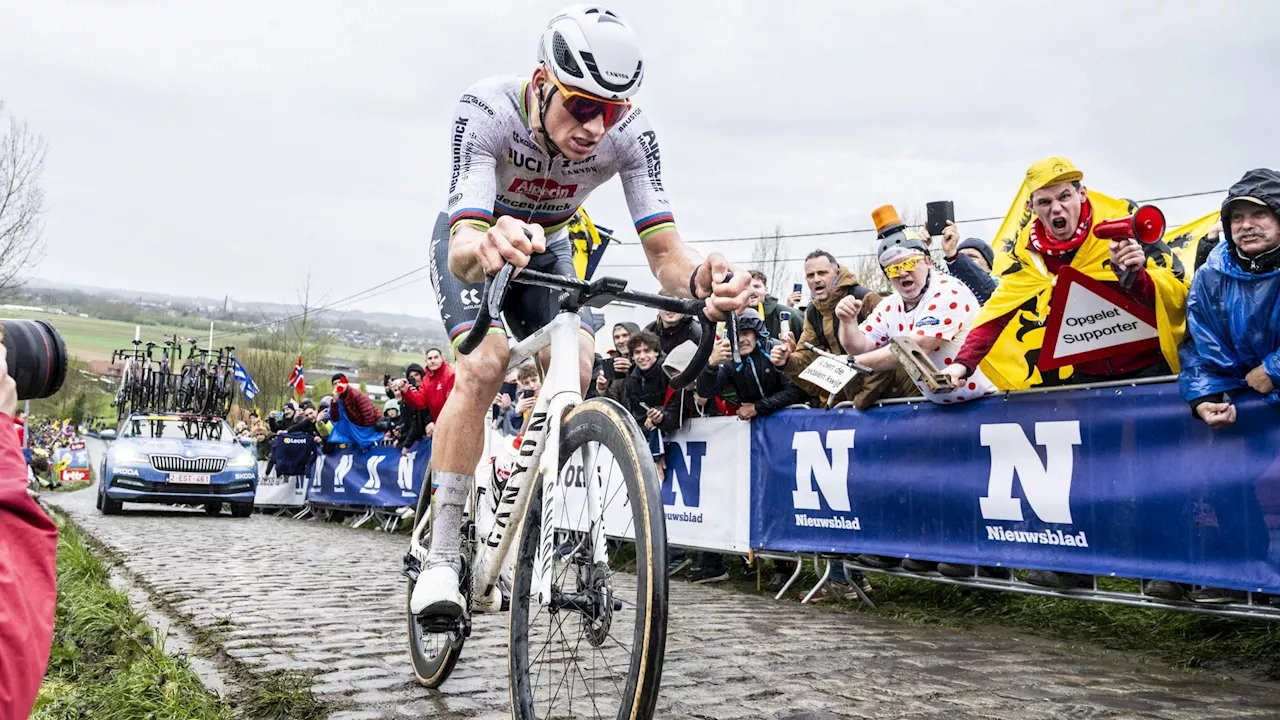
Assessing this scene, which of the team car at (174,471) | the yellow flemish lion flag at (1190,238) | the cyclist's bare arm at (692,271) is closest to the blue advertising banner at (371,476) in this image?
the team car at (174,471)

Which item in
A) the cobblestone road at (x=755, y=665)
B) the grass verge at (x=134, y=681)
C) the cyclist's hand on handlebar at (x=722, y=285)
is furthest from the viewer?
the cobblestone road at (x=755, y=665)

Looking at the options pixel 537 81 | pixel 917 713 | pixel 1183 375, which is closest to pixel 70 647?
pixel 537 81

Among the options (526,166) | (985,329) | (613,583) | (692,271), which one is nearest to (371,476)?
(985,329)

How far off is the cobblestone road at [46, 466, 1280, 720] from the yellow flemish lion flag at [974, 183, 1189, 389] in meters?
1.59

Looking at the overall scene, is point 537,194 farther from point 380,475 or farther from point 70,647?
point 380,475

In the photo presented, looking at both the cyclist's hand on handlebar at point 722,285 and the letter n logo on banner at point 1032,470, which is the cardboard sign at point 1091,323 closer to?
the letter n logo on banner at point 1032,470

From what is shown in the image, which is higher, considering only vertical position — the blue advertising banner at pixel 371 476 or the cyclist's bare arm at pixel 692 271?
the cyclist's bare arm at pixel 692 271

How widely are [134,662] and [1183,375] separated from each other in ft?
16.9

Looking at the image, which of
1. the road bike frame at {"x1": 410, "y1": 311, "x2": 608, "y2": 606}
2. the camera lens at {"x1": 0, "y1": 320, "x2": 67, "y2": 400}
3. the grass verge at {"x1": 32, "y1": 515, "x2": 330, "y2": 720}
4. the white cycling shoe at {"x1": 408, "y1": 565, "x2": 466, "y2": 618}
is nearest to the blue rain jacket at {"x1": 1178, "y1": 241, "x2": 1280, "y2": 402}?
the road bike frame at {"x1": 410, "y1": 311, "x2": 608, "y2": 606}

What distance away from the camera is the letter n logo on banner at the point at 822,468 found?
739cm

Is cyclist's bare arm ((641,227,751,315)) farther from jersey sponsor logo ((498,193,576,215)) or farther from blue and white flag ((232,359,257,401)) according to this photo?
blue and white flag ((232,359,257,401))

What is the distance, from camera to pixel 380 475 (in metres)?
16.5

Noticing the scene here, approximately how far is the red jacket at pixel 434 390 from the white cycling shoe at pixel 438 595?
20.4 feet

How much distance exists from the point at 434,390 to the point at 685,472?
142 inches
